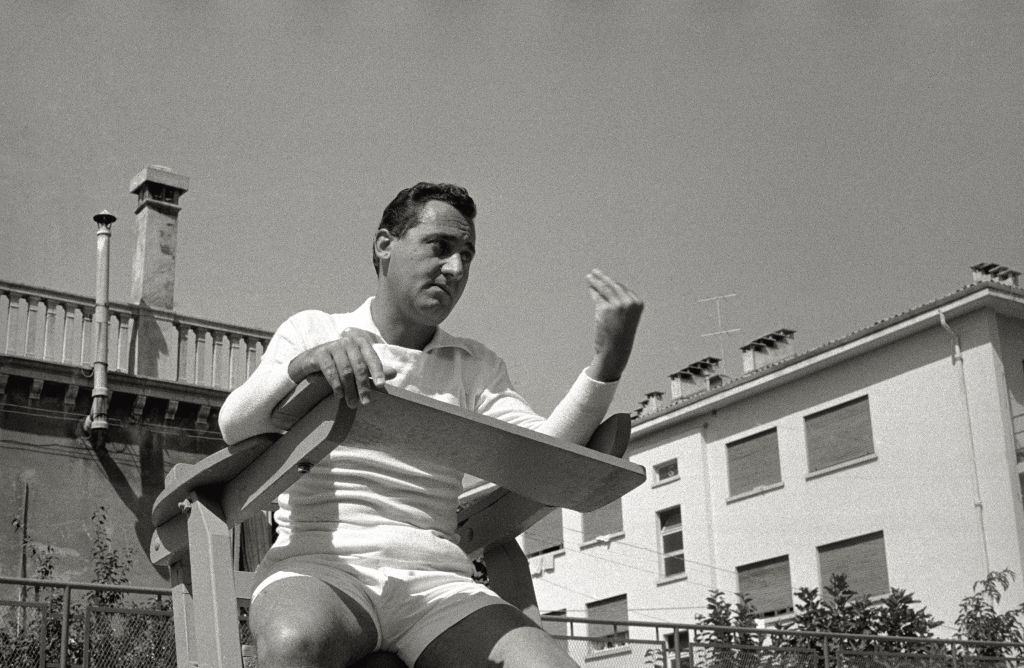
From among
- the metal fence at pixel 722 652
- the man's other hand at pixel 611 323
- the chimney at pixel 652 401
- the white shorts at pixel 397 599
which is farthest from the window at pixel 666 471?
the white shorts at pixel 397 599

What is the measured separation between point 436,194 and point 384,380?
1.91 ft

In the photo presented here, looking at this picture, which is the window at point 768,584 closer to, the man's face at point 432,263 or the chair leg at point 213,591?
the man's face at point 432,263

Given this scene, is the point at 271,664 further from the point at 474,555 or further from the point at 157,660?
the point at 157,660

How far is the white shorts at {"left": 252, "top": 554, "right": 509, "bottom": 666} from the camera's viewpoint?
2051 mm

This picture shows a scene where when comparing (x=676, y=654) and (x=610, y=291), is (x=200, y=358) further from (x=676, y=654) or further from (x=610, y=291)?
(x=610, y=291)

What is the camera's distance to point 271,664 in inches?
73.7

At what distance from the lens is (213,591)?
1.96 m

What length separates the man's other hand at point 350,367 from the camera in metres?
1.84

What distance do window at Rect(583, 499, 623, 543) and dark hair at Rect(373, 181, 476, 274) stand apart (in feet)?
94.4

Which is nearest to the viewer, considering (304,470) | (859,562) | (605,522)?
(304,470)

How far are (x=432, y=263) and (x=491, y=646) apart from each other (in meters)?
0.64

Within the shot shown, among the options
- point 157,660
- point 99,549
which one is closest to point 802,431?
point 99,549

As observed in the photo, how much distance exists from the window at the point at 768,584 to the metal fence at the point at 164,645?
1819 cm

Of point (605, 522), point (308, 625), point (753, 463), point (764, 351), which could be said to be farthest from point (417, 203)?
point (605, 522)
